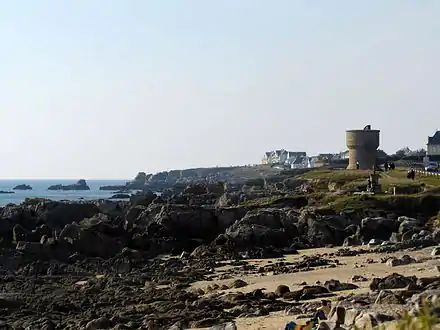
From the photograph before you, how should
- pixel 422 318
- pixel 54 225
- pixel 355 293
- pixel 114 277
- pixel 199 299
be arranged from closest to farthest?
pixel 422 318 → pixel 355 293 → pixel 199 299 → pixel 114 277 → pixel 54 225

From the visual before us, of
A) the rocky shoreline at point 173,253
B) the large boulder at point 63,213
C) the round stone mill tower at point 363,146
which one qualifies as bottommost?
the rocky shoreline at point 173,253

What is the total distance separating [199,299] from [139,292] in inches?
144

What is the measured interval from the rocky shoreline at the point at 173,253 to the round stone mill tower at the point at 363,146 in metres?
19.9

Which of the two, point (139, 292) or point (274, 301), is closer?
point (274, 301)

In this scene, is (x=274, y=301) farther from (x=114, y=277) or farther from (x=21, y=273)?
(x=21, y=273)

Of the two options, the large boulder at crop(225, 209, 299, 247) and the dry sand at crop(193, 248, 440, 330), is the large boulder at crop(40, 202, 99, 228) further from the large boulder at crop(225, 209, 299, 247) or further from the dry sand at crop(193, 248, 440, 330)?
the dry sand at crop(193, 248, 440, 330)

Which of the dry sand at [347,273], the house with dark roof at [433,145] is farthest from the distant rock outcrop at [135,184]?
the dry sand at [347,273]

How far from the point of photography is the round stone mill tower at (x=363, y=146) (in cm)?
6300

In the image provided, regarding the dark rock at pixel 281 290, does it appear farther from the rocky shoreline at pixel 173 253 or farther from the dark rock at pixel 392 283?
the dark rock at pixel 392 283

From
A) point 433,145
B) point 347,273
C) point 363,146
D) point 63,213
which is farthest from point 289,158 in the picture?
point 347,273

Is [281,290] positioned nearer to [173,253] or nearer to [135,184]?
[173,253]

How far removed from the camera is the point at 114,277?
1016 inches

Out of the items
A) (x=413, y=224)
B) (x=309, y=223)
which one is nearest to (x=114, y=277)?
(x=309, y=223)

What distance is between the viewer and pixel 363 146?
2542 inches
